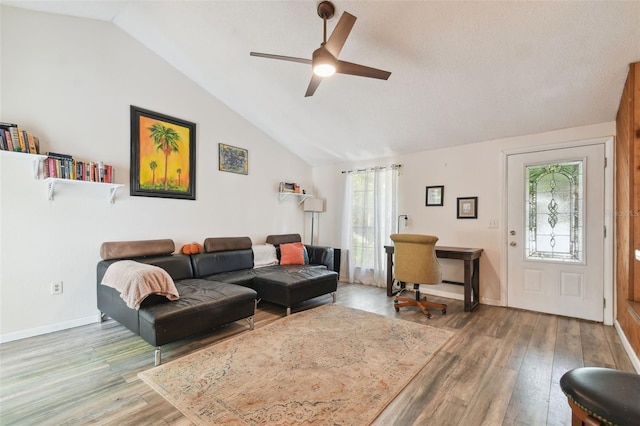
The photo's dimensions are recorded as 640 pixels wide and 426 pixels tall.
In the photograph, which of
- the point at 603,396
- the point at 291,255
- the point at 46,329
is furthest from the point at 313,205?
the point at 603,396

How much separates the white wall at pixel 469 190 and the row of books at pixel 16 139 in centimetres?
445

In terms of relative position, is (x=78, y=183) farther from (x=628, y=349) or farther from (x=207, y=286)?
(x=628, y=349)

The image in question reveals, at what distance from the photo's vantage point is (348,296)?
14.1 ft

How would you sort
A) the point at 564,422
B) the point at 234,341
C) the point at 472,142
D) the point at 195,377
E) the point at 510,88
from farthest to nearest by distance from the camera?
the point at 472,142, the point at 510,88, the point at 234,341, the point at 195,377, the point at 564,422

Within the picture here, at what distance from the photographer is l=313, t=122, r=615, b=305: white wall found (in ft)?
12.4

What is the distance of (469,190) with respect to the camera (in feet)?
13.5

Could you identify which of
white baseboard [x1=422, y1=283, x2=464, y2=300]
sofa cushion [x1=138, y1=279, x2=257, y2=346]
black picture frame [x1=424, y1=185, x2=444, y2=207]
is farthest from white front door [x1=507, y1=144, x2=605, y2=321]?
sofa cushion [x1=138, y1=279, x2=257, y2=346]

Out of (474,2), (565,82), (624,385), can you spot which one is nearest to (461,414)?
(624,385)

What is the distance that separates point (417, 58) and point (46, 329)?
15.0 ft

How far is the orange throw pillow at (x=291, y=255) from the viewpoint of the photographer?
455 cm

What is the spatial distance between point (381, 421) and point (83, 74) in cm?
426

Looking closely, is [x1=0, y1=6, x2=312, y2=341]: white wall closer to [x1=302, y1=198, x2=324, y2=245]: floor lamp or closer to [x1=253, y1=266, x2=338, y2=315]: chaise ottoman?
[x1=253, y1=266, x2=338, y2=315]: chaise ottoman

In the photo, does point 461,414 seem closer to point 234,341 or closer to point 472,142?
point 234,341

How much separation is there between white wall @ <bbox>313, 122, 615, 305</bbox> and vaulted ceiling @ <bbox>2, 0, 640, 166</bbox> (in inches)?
6.2
